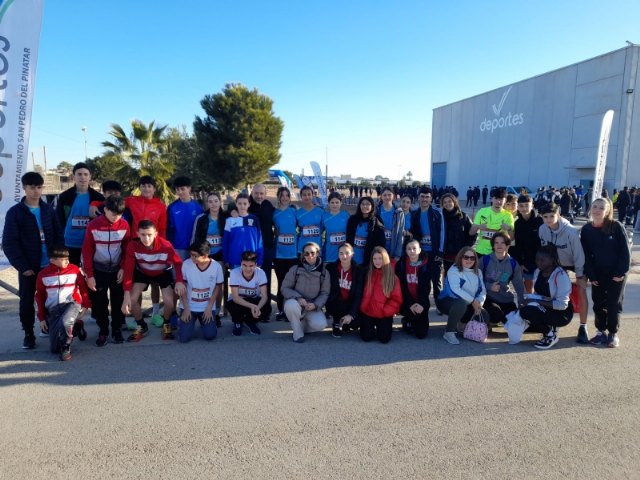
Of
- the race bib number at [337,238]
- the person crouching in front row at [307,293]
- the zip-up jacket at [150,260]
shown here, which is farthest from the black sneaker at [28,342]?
the race bib number at [337,238]

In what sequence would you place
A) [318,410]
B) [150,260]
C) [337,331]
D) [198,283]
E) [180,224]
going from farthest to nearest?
[180,224]
[337,331]
[198,283]
[150,260]
[318,410]

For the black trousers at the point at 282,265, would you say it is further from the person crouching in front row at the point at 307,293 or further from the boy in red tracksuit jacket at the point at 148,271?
the boy in red tracksuit jacket at the point at 148,271

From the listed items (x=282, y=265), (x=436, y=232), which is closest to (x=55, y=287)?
(x=282, y=265)

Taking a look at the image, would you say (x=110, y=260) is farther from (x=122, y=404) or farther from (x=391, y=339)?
(x=391, y=339)

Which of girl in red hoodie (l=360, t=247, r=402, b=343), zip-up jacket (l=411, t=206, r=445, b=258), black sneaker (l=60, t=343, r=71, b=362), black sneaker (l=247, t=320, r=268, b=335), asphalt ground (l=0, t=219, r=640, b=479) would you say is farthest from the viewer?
zip-up jacket (l=411, t=206, r=445, b=258)

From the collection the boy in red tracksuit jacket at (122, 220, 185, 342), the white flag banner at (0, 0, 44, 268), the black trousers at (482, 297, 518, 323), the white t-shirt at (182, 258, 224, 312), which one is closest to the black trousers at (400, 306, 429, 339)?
the black trousers at (482, 297, 518, 323)

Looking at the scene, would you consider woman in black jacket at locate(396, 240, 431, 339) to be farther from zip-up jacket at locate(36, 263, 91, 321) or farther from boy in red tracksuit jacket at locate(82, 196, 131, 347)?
zip-up jacket at locate(36, 263, 91, 321)

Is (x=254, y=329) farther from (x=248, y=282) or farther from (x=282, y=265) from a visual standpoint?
(x=282, y=265)

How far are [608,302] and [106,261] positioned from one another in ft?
19.6

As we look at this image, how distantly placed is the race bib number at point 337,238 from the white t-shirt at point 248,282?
1211 mm

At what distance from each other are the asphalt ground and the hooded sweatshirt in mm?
1012

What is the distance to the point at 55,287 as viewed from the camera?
4.44 m

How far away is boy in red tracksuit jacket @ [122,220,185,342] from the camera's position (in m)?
4.77

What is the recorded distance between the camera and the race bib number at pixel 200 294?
502 centimetres
